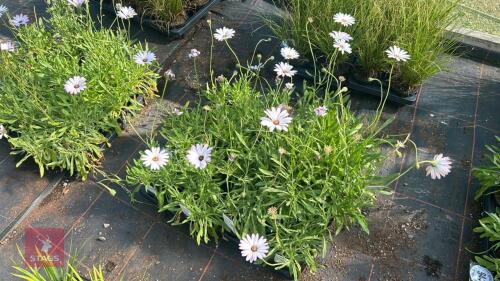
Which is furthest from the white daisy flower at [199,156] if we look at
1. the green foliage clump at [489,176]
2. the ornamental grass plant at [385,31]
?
the green foliage clump at [489,176]

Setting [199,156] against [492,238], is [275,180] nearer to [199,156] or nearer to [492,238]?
[199,156]

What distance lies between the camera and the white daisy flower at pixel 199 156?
1993mm

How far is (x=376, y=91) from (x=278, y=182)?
134 centimetres

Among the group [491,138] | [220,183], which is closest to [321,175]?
[220,183]

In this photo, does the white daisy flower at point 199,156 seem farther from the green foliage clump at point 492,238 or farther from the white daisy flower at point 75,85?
the green foliage clump at point 492,238

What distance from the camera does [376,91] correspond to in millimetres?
3143

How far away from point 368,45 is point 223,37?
106 cm

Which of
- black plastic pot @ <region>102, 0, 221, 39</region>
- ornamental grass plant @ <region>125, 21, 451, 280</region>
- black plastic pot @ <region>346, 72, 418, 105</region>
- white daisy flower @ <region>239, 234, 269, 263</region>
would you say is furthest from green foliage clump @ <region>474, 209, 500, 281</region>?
black plastic pot @ <region>102, 0, 221, 39</region>

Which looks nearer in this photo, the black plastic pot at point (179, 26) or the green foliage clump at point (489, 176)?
the green foliage clump at point (489, 176)

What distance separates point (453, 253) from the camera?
2.45 m

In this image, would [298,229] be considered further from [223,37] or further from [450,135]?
[450,135]

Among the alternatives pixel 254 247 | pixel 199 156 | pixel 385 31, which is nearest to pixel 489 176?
pixel 385 31


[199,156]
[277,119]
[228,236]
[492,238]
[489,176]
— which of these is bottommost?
[228,236]

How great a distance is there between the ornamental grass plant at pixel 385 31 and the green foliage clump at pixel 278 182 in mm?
818
